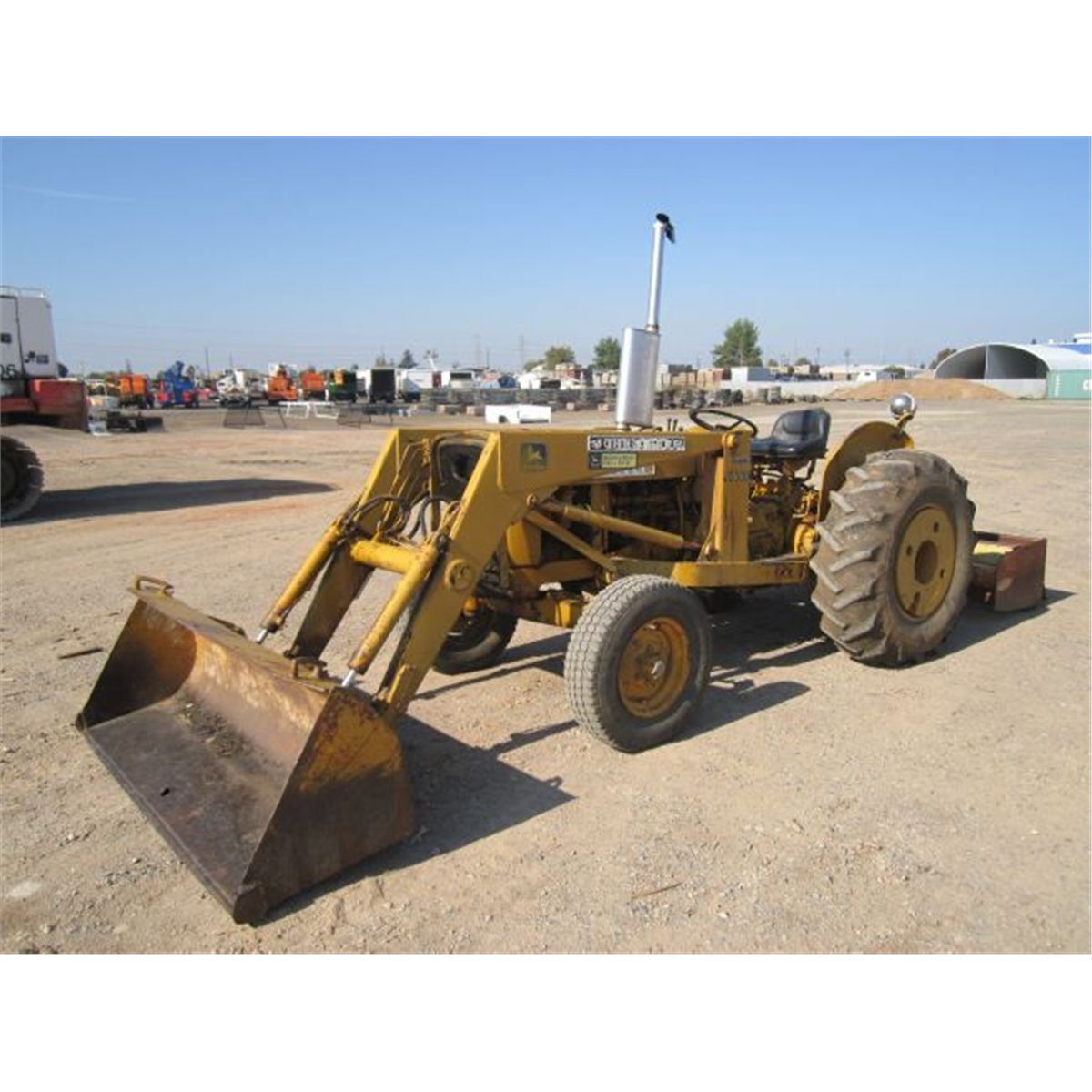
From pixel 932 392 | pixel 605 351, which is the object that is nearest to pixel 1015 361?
pixel 932 392

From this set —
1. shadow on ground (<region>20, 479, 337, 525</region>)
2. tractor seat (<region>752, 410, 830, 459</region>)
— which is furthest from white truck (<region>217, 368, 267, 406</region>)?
tractor seat (<region>752, 410, 830, 459</region>)

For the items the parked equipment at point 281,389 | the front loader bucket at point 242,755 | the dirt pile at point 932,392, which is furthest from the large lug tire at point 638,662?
the dirt pile at point 932,392

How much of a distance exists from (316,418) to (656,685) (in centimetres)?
3711

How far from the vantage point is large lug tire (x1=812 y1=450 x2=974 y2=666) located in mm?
5148

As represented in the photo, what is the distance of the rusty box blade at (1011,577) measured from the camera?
6.37m

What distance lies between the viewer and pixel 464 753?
424 cm

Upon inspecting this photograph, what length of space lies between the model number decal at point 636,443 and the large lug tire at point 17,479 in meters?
10.1

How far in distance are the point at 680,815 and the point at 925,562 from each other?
288 cm

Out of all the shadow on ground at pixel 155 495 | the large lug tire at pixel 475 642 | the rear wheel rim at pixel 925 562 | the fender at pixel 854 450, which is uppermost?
the fender at pixel 854 450

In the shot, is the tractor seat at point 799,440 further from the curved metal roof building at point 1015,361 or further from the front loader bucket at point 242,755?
the curved metal roof building at point 1015,361

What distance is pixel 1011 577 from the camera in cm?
639

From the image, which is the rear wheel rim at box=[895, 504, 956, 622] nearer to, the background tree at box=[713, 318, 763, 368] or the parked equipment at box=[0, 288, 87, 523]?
the parked equipment at box=[0, 288, 87, 523]

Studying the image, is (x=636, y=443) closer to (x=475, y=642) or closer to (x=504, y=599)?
(x=504, y=599)

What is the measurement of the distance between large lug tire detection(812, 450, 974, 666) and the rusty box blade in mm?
678
